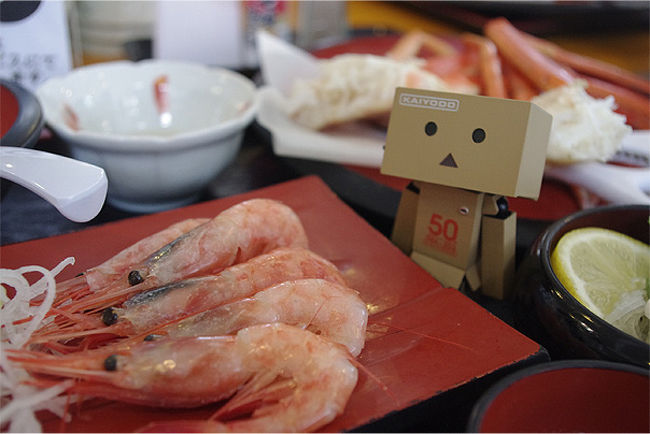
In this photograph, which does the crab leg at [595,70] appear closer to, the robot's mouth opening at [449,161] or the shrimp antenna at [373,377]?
the robot's mouth opening at [449,161]

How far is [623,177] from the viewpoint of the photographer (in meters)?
1.30

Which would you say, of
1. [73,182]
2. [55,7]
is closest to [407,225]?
[73,182]

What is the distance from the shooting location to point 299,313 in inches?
32.5

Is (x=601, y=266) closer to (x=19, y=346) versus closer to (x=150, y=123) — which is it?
(x=19, y=346)

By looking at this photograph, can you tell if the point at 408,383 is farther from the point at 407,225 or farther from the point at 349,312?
the point at 407,225

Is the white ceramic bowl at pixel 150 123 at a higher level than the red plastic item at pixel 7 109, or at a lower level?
lower

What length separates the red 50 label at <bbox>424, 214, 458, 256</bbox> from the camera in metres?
1.06

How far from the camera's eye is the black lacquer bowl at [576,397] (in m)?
0.69

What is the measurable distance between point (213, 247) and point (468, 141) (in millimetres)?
483

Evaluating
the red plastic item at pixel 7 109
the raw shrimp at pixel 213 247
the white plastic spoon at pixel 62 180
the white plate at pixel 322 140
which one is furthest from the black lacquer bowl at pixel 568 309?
the red plastic item at pixel 7 109

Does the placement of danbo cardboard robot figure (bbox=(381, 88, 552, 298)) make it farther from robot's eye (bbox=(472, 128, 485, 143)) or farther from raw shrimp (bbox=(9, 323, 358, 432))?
raw shrimp (bbox=(9, 323, 358, 432))

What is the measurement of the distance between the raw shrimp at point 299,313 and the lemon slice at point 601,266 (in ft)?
1.18

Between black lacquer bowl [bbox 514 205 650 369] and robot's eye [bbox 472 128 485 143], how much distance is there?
0.22m

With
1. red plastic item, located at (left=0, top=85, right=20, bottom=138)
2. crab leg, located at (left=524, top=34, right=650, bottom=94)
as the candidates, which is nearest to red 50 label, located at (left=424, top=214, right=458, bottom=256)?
red plastic item, located at (left=0, top=85, right=20, bottom=138)
